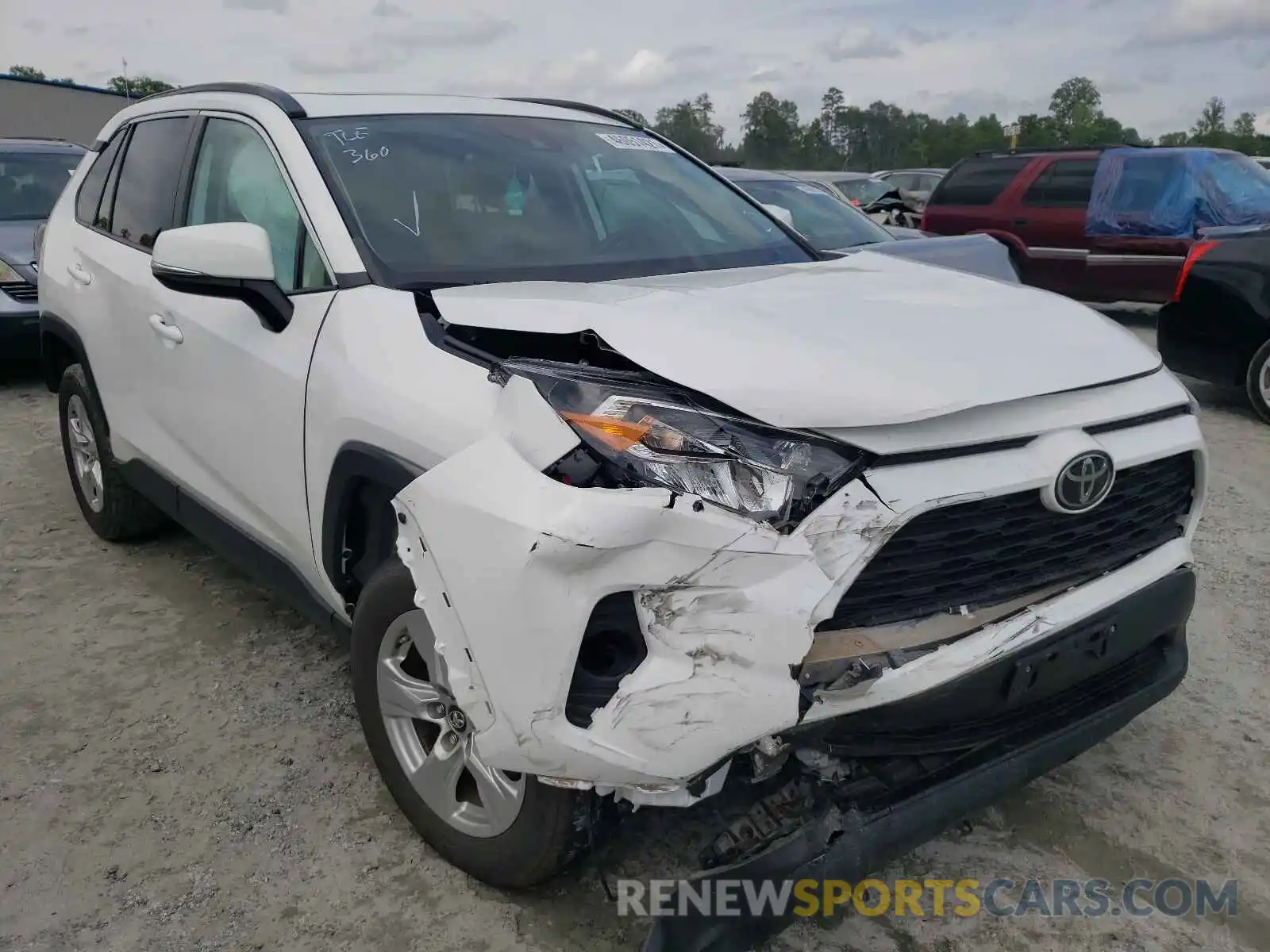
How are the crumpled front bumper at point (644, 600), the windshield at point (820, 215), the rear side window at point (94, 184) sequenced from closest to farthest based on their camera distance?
the crumpled front bumper at point (644, 600), the rear side window at point (94, 184), the windshield at point (820, 215)

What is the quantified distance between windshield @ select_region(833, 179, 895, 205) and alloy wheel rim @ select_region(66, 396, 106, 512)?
46.4 feet

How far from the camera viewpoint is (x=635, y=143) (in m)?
3.54

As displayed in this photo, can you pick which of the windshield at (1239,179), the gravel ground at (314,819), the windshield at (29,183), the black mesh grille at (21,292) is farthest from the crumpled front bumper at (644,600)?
the windshield at (1239,179)

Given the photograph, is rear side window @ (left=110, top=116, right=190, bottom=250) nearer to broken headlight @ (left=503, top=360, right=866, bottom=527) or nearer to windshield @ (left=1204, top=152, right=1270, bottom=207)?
broken headlight @ (left=503, top=360, right=866, bottom=527)

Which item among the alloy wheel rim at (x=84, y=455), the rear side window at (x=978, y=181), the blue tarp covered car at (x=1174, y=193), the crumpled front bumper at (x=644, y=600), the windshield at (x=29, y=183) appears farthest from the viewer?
the rear side window at (x=978, y=181)

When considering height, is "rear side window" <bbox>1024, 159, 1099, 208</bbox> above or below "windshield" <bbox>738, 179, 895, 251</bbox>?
below

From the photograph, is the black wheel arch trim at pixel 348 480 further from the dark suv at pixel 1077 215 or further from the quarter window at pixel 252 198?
the dark suv at pixel 1077 215

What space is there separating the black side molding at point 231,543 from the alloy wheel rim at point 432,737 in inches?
15.1

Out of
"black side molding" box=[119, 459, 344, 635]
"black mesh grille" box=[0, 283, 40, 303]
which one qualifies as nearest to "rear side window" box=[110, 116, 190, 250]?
"black side molding" box=[119, 459, 344, 635]

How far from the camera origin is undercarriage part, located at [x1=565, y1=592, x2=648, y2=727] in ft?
5.53

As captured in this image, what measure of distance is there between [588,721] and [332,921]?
937 millimetres

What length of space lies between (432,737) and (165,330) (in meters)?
1.60

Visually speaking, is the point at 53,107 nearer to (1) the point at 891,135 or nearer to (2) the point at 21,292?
(2) the point at 21,292

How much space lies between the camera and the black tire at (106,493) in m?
3.89
